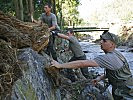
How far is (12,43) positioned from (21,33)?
1.39 ft

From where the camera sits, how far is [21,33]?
4609 mm

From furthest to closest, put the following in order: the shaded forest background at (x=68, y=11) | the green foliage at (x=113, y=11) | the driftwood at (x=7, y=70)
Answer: the green foliage at (x=113, y=11), the shaded forest background at (x=68, y=11), the driftwood at (x=7, y=70)

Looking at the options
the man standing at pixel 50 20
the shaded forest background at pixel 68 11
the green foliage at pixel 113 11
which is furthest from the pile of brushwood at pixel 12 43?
the green foliage at pixel 113 11

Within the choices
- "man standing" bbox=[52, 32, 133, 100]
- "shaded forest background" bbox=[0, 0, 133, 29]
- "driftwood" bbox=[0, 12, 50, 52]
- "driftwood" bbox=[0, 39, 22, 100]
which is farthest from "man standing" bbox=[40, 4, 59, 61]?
"driftwood" bbox=[0, 39, 22, 100]

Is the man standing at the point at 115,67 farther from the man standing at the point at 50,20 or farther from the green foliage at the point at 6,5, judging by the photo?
the green foliage at the point at 6,5

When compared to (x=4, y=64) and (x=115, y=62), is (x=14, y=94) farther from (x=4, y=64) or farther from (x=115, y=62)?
(x=115, y=62)

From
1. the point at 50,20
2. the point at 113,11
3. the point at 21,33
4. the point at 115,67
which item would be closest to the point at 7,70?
the point at 21,33

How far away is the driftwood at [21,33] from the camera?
4152 millimetres

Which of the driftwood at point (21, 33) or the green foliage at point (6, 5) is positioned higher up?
the green foliage at point (6, 5)

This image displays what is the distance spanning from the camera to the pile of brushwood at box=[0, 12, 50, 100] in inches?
127

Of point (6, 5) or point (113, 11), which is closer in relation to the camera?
point (6, 5)

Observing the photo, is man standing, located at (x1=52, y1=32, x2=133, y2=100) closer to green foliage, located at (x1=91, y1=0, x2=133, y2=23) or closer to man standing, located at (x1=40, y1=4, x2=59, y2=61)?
man standing, located at (x1=40, y1=4, x2=59, y2=61)

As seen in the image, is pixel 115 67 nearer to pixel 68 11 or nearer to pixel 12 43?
pixel 12 43

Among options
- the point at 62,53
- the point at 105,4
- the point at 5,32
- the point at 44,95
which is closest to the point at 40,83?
the point at 44,95
